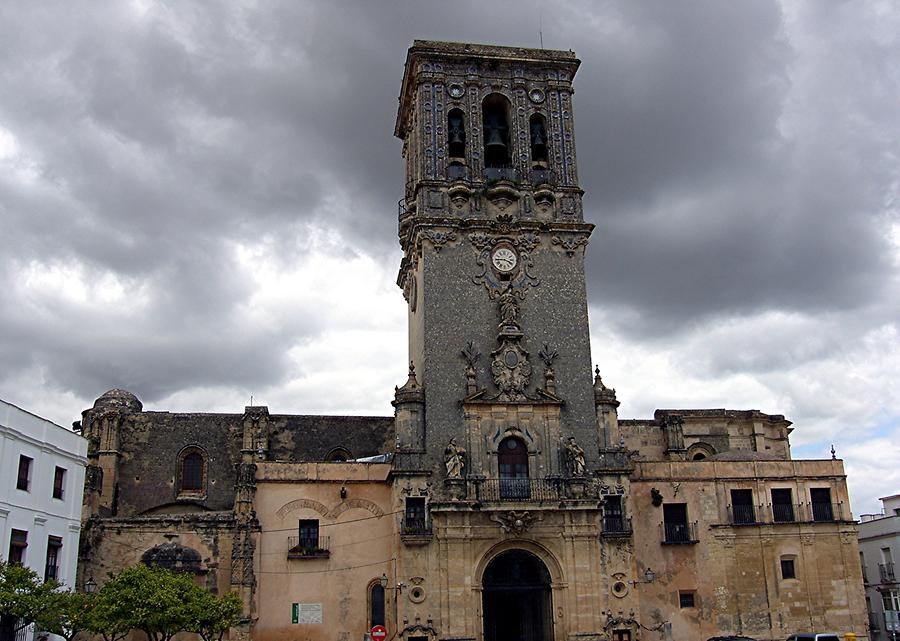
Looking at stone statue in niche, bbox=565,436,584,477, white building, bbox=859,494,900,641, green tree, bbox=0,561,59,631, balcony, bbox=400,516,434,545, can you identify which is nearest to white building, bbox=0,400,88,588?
green tree, bbox=0,561,59,631

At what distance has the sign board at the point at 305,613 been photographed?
37156 mm

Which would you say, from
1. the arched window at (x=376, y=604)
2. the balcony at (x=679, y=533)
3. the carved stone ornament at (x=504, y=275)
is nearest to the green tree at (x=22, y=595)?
the arched window at (x=376, y=604)

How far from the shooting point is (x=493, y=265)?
40.3 m

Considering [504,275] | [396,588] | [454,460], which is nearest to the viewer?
[396,588]

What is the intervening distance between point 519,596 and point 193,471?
626 inches

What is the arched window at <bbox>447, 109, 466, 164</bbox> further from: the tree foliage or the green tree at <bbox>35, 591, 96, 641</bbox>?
the green tree at <bbox>35, 591, 96, 641</bbox>

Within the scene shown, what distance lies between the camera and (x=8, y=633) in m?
28.4

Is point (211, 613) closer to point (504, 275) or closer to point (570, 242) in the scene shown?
point (504, 275)

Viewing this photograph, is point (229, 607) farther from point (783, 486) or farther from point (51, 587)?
point (783, 486)

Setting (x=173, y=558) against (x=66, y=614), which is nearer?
(x=66, y=614)

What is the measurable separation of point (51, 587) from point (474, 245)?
69.0 feet

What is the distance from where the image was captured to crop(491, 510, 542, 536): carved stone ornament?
36312 millimetres

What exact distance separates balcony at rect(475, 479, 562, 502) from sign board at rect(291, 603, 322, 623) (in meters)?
7.60

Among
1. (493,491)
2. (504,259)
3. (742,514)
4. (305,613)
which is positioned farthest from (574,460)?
(305,613)
